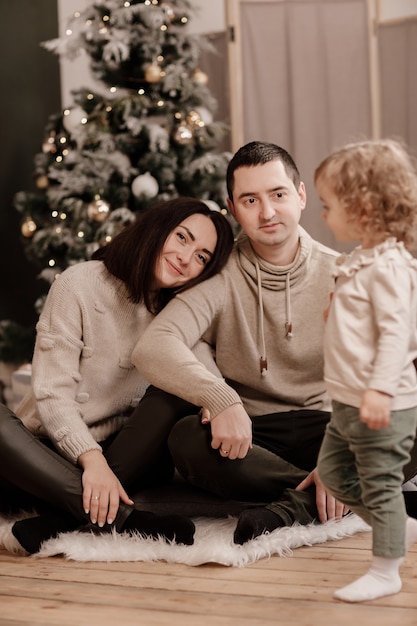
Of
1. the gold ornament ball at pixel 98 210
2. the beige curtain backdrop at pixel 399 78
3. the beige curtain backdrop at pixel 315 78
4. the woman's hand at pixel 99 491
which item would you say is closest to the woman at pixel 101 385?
the woman's hand at pixel 99 491

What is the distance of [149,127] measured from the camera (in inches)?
148

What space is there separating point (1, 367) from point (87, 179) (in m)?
1.17

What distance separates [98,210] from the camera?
375cm

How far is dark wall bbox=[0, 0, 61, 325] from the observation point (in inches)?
178

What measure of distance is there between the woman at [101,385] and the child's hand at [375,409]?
0.70 metres

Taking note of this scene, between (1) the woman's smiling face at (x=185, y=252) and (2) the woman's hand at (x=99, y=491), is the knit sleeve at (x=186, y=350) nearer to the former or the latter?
(1) the woman's smiling face at (x=185, y=252)

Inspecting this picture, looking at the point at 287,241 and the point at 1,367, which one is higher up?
the point at 287,241

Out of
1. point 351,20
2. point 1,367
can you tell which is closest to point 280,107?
point 351,20

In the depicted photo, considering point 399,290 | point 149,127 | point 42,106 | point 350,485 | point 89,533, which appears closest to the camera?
point 399,290

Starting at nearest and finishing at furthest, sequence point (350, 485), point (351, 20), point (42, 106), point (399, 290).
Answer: point (399, 290) < point (350, 485) < point (351, 20) < point (42, 106)

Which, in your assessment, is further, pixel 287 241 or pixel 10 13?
pixel 10 13

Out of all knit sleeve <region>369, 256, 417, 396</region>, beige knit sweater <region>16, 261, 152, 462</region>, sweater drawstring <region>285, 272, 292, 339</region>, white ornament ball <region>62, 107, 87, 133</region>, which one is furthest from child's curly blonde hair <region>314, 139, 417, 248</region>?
white ornament ball <region>62, 107, 87, 133</region>

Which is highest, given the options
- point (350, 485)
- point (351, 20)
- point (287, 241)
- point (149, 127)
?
point (351, 20)

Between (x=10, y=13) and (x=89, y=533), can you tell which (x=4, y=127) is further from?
(x=89, y=533)
